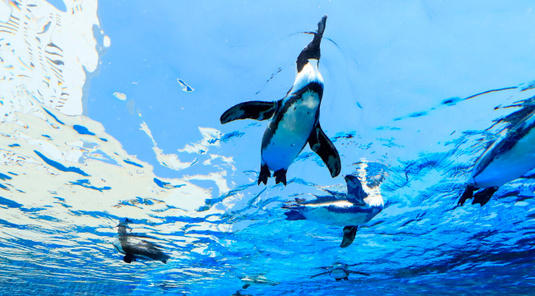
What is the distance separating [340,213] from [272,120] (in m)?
3.48

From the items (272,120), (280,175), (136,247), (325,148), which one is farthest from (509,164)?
(136,247)

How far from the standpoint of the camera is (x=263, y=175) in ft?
14.4

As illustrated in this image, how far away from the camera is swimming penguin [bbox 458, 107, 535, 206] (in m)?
4.08

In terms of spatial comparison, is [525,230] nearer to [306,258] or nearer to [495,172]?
[306,258]

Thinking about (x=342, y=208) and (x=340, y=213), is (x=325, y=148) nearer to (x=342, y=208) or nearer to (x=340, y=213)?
(x=342, y=208)

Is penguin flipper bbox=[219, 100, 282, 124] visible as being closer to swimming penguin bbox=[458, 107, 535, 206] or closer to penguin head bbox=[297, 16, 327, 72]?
penguin head bbox=[297, 16, 327, 72]

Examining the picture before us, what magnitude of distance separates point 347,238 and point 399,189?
4360mm

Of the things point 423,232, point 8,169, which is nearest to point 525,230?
point 423,232

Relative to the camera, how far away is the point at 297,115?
3.37 m

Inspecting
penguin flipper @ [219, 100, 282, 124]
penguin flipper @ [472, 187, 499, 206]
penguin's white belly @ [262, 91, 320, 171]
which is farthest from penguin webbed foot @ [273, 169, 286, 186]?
penguin flipper @ [472, 187, 499, 206]

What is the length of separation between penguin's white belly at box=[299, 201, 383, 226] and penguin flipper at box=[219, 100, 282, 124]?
126 inches

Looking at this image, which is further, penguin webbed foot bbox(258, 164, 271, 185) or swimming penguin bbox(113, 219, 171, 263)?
swimming penguin bbox(113, 219, 171, 263)

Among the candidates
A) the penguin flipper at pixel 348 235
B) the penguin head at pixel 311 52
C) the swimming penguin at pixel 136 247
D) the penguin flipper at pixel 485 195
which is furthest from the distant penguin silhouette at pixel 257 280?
the penguin head at pixel 311 52

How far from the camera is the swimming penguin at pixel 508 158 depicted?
13.4 feet
